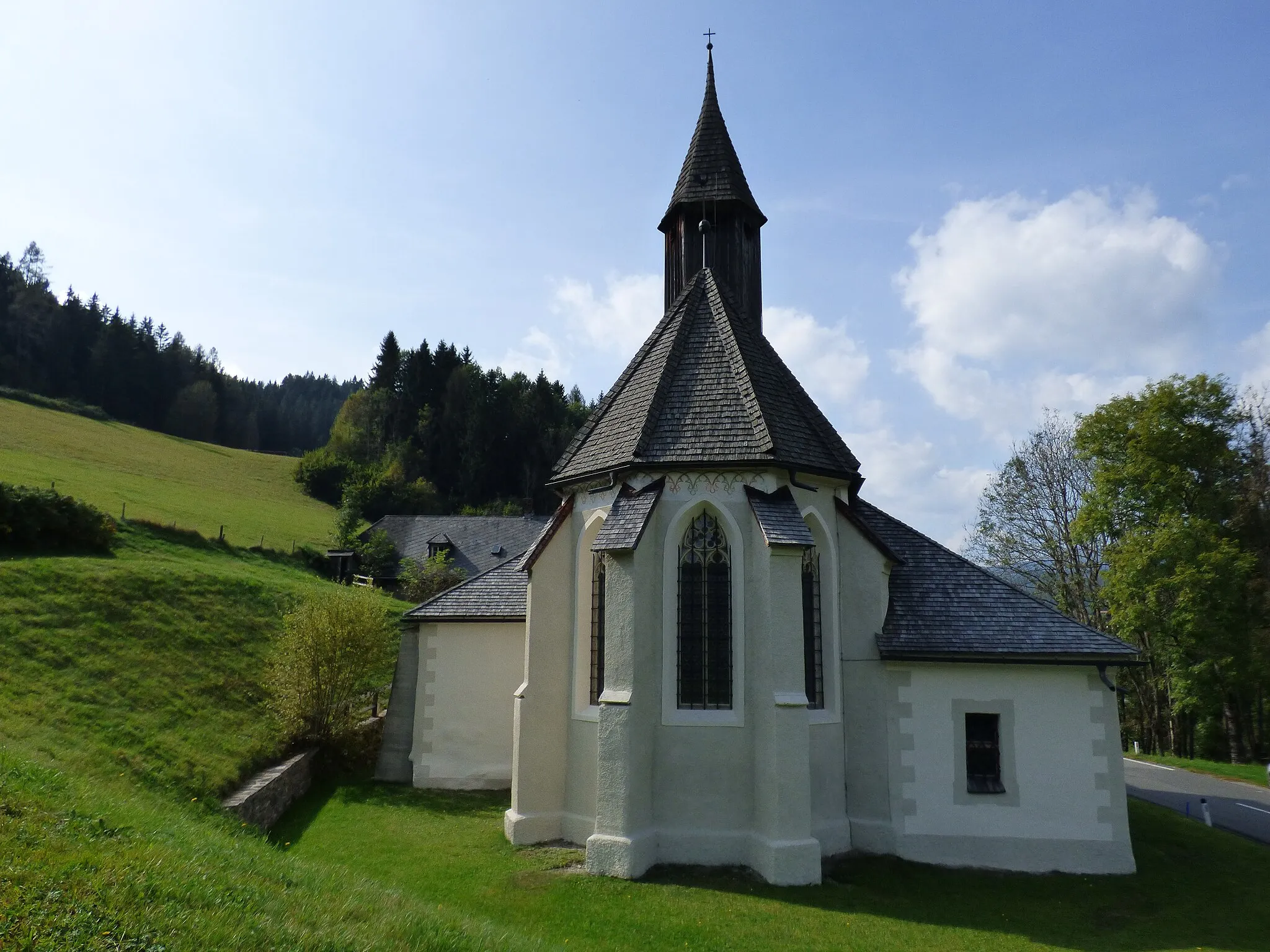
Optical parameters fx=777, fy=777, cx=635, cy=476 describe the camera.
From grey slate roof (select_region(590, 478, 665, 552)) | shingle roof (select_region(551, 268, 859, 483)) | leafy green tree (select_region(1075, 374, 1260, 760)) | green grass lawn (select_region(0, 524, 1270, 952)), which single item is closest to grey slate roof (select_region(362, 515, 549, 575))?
green grass lawn (select_region(0, 524, 1270, 952))

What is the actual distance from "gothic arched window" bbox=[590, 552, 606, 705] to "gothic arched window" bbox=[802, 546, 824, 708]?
3.60 meters

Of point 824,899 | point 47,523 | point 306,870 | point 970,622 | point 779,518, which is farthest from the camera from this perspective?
point 47,523

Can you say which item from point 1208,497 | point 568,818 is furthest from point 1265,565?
point 568,818

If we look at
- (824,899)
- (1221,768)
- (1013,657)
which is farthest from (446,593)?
(1221,768)

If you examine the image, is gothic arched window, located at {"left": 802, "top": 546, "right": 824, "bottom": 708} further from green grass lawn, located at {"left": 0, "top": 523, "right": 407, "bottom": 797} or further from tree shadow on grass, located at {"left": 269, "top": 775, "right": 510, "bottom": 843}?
green grass lawn, located at {"left": 0, "top": 523, "right": 407, "bottom": 797}

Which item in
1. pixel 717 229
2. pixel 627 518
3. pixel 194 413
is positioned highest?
pixel 194 413

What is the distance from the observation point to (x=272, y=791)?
14.9 metres

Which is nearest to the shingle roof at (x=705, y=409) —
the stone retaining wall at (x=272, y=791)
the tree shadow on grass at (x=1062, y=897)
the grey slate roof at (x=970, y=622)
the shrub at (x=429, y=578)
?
the grey slate roof at (x=970, y=622)

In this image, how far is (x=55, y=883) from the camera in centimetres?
614

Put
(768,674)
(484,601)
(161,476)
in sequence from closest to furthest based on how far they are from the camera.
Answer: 1. (768,674)
2. (484,601)
3. (161,476)

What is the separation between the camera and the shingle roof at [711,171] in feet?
58.2

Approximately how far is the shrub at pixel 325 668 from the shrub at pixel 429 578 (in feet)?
73.4

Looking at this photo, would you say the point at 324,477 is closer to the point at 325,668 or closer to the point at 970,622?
the point at 325,668

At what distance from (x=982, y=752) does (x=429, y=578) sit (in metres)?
33.6
